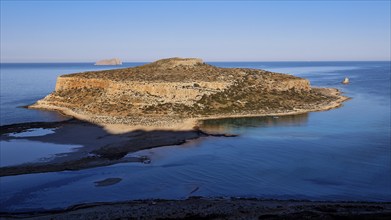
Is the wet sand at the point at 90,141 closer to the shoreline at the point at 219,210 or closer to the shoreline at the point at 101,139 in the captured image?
the shoreline at the point at 101,139

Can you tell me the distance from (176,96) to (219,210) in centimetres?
4370

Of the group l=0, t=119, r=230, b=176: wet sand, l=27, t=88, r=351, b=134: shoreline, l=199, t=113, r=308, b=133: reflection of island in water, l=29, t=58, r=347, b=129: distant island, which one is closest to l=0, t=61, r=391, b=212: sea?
l=199, t=113, r=308, b=133: reflection of island in water

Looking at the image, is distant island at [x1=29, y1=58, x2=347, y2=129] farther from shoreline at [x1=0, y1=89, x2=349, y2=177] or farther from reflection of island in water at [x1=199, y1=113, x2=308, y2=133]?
reflection of island in water at [x1=199, y1=113, x2=308, y2=133]

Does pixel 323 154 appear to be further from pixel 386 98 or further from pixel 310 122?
pixel 386 98

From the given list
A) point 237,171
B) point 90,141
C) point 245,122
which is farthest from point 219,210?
point 245,122

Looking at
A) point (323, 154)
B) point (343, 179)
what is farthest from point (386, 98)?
point (343, 179)

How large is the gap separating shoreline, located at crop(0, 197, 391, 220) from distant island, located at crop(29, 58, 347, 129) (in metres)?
25.9

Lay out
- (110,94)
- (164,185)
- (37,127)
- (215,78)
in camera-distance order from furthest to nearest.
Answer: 1. (215,78)
2. (110,94)
3. (37,127)
4. (164,185)

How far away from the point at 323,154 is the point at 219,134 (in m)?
13.2

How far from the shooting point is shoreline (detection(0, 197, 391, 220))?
2261 centimetres

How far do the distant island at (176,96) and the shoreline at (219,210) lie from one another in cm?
2587

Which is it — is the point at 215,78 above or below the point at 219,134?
above

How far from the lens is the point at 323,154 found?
37.7 metres

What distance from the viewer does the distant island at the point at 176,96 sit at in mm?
60031
